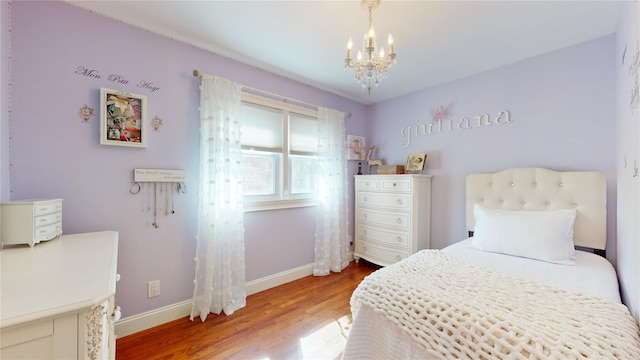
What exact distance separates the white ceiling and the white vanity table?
1.70m

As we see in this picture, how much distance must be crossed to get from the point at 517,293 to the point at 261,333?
171 centimetres

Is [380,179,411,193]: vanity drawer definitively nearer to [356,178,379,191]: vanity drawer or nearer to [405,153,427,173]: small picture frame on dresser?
[356,178,379,191]: vanity drawer

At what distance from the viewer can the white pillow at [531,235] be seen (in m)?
1.72

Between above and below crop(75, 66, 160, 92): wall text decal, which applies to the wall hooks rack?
below

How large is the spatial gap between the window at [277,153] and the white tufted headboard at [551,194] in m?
1.83

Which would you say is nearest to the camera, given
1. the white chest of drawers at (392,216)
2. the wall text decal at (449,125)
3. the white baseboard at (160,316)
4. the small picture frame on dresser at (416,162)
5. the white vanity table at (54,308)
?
the white vanity table at (54,308)

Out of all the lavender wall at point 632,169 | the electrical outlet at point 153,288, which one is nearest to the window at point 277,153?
the electrical outlet at point 153,288

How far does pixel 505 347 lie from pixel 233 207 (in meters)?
2.05

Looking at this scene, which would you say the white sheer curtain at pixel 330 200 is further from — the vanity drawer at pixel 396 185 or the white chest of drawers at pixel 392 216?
the vanity drawer at pixel 396 185

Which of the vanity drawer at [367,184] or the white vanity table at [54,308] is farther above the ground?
the vanity drawer at [367,184]

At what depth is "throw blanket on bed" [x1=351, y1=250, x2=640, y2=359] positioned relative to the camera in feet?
2.72

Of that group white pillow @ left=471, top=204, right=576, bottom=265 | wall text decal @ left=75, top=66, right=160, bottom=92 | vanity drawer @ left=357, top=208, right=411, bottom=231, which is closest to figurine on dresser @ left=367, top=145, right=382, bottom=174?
vanity drawer @ left=357, top=208, right=411, bottom=231

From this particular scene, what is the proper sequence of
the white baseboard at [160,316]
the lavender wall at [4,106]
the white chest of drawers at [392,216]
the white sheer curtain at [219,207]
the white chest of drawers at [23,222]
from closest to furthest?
the white chest of drawers at [23,222] → the lavender wall at [4,106] → the white baseboard at [160,316] → the white sheer curtain at [219,207] → the white chest of drawers at [392,216]

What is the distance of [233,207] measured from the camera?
2229 mm
